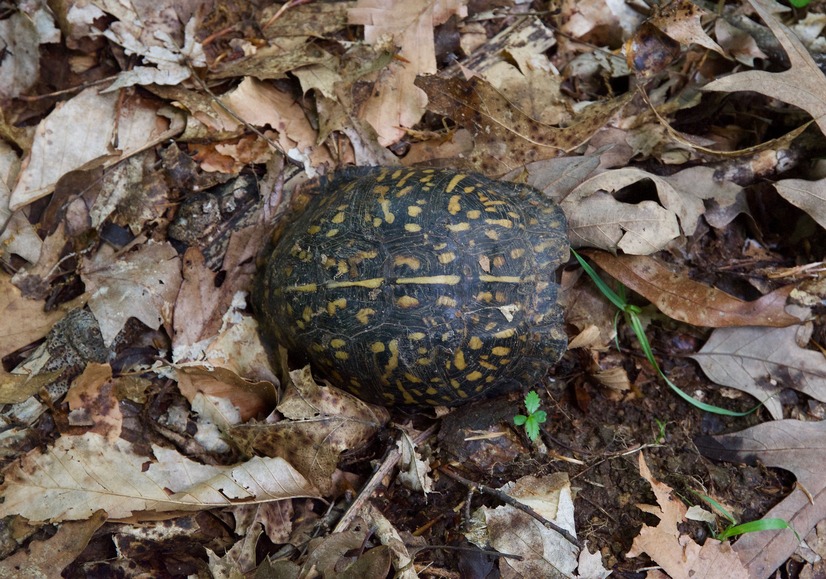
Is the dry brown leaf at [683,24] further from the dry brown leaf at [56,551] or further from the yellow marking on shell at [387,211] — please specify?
the dry brown leaf at [56,551]

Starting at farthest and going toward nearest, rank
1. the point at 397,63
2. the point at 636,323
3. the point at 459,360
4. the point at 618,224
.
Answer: the point at 397,63
the point at 636,323
the point at 618,224
the point at 459,360

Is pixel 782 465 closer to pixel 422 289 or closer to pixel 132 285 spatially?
pixel 422 289

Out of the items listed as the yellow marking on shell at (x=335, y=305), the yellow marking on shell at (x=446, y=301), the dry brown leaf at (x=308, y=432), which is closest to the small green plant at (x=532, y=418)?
the yellow marking on shell at (x=446, y=301)

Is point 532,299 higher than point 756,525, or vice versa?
point 532,299

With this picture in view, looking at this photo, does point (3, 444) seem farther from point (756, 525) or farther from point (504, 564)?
point (756, 525)

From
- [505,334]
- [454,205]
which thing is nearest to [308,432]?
[505,334]

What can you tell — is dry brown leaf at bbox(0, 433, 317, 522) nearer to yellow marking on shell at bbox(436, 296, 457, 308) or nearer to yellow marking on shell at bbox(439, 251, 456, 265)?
yellow marking on shell at bbox(436, 296, 457, 308)

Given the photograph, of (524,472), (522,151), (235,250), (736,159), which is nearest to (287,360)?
(235,250)
